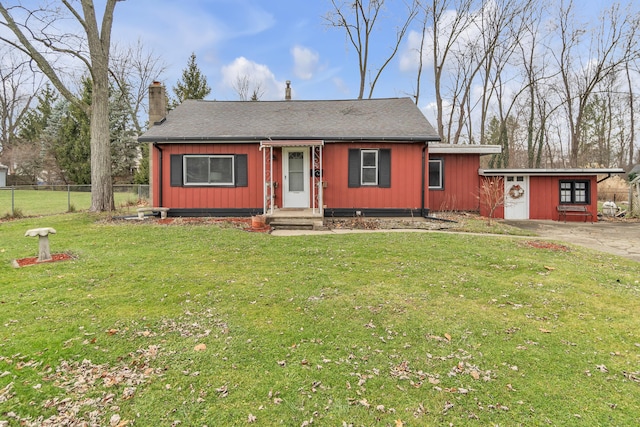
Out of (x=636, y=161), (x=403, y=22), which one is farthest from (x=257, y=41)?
(x=636, y=161)

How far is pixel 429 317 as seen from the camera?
3738 mm

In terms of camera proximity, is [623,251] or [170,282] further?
[623,251]

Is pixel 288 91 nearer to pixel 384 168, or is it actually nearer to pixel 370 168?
pixel 370 168

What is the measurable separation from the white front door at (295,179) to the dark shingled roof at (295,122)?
0.65 metres

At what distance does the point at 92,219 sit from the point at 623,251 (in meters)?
13.8

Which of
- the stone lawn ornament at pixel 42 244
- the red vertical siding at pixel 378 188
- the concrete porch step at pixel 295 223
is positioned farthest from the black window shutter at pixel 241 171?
the stone lawn ornament at pixel 42 244

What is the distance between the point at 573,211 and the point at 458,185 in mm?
4308

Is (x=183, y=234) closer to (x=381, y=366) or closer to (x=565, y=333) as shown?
(x=381, y=366)

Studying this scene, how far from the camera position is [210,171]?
36.7 ft

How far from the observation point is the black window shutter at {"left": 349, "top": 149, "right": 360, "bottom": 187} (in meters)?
11.1

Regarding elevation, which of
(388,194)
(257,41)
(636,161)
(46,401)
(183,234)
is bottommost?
(46,401)

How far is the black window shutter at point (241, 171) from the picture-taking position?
36.4 ft

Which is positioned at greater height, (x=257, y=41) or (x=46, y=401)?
(x=257, y=41)

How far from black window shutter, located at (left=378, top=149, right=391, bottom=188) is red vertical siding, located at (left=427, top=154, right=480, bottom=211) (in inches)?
133
